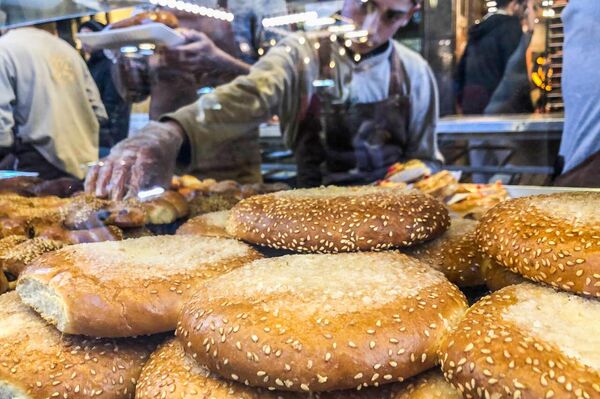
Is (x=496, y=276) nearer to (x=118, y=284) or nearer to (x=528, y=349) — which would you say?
(x=528, y=349)

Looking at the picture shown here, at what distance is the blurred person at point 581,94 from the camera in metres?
2.43

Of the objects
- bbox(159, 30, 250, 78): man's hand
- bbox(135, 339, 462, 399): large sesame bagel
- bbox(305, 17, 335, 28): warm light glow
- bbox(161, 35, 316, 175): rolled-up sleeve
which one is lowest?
bbox(135, 339, 462, 399): large sesame bagel

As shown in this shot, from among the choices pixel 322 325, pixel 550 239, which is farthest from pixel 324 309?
pixel 550 239

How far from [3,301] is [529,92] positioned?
2857 millimetres

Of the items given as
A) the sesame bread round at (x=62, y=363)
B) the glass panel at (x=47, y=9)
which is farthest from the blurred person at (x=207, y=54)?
the sesame bread round at (x=62, y=363)

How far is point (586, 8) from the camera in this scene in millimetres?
2438

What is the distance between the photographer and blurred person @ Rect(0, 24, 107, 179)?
241 centimetres

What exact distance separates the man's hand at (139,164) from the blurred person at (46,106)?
9 cm

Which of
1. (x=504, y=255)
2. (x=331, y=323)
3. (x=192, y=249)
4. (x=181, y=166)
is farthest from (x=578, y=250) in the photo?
(x=181, y=166)

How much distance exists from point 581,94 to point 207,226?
198cm

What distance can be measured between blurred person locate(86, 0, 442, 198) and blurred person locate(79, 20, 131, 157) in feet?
0.55

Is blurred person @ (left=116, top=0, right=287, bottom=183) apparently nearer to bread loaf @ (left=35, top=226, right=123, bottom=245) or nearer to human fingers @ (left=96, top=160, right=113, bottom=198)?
human fingers @ (left=96, top=160, right=113, bottom=198)

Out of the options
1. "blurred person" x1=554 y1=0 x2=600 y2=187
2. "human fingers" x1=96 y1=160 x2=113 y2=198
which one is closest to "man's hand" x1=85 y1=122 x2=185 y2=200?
"human fingers" x1=96 y1=160 x2=113 y2=198

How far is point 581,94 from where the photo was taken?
8.45 feet
